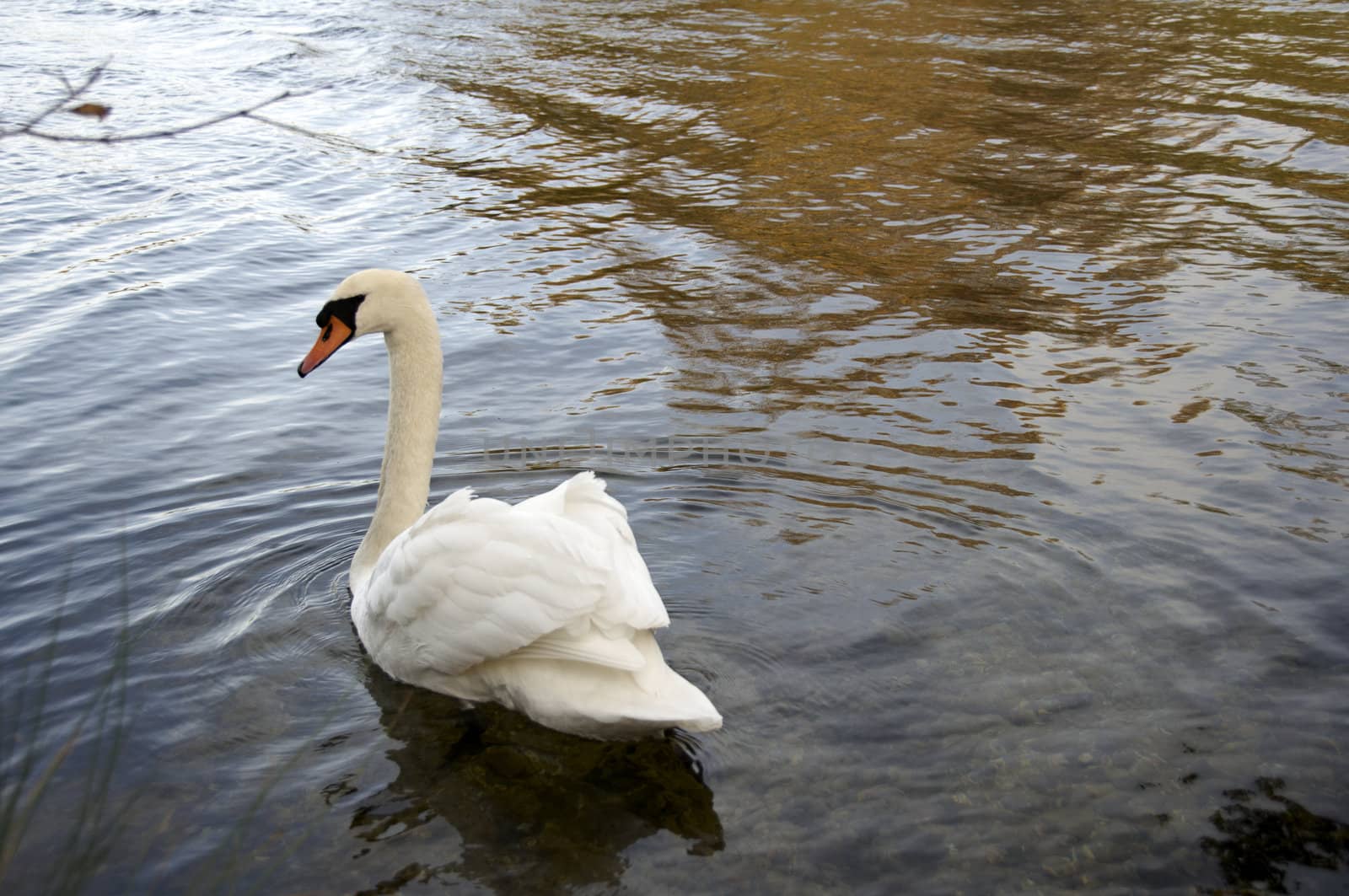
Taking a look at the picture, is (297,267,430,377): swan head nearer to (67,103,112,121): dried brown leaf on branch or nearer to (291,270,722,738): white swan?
(291,270,722,738): white swan

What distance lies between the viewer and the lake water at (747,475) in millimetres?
3861

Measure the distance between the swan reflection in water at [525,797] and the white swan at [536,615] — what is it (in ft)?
0.45

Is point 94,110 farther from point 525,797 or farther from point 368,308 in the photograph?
point 368,308

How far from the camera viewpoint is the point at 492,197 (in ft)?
38.1

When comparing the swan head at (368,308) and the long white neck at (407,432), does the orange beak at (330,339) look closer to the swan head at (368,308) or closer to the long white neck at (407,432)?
the swan head at (368,308)

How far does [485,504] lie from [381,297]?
1348mm

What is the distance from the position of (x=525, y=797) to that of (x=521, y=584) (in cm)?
68

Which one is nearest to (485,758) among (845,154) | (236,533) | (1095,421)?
(236,533)

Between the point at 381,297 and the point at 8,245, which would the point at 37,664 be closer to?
the point at 381,297


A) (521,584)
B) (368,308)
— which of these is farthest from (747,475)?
(521,584)

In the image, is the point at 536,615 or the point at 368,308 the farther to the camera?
the point at 368,308

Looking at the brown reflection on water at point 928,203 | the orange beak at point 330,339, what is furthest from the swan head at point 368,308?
the brown reflection on water at point 928,203

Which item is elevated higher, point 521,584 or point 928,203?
point 521,584

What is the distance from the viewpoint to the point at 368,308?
203 inches
